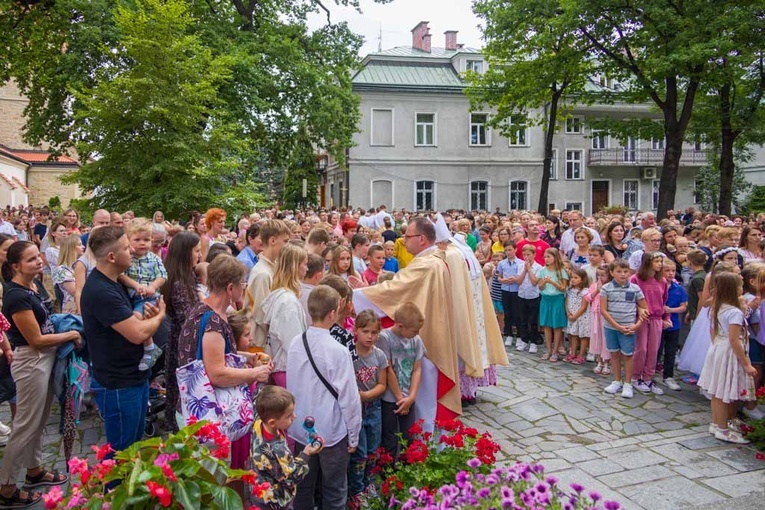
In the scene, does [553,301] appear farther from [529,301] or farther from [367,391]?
[367,391]

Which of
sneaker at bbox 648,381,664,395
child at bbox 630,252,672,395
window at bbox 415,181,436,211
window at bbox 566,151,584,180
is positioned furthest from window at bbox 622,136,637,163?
sneaker at bbox 648,381,664,395

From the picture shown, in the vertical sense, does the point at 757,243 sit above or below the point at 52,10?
below

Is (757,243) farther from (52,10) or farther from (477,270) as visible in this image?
(52,10)

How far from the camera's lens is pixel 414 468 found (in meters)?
3.86

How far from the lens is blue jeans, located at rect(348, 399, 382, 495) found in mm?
4352

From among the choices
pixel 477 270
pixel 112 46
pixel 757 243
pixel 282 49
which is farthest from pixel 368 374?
pixel 282 49

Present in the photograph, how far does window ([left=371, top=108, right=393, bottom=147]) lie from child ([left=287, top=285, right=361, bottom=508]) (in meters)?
32.0

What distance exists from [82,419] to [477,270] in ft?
15.0

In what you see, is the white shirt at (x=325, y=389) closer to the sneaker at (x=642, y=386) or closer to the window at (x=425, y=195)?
the sneaker at (x=642, y=386)

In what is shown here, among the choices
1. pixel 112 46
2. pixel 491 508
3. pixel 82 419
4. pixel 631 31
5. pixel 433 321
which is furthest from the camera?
pixel 631 31

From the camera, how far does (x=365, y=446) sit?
14.5ft

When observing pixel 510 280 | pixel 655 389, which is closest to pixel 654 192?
pixel 510 280

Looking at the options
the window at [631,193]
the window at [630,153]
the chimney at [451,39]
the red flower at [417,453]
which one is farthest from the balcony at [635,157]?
the red flower at [417,453]

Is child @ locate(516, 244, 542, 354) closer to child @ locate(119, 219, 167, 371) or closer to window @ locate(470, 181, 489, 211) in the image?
child @ locate(119, 219, 167, 371)
